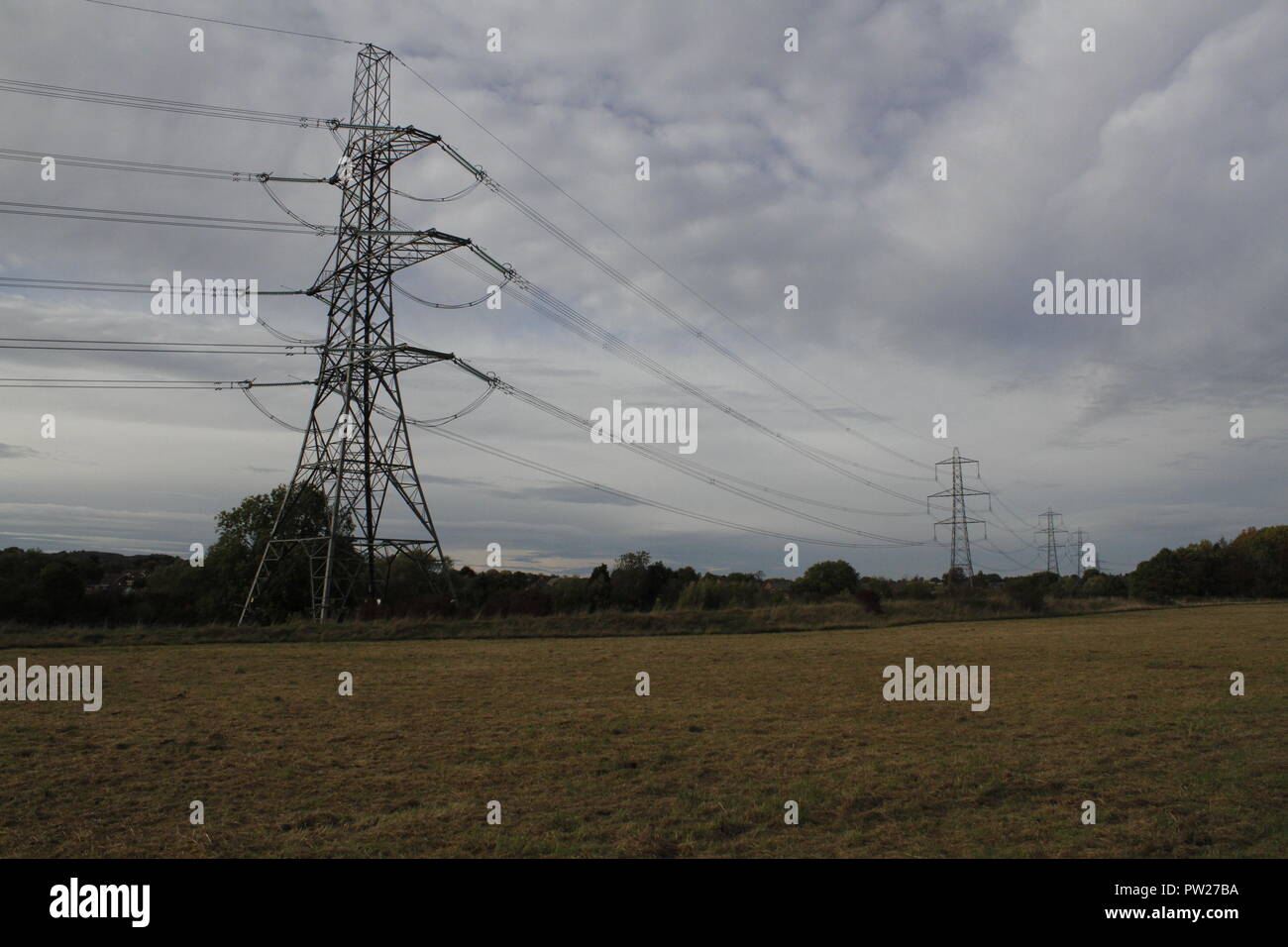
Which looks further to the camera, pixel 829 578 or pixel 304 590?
pixel 829 578

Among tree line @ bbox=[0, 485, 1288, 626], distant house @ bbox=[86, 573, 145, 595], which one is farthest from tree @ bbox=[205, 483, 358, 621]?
distant house @ bbox=[86, 573, 145, 595]

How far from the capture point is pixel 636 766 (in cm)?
935

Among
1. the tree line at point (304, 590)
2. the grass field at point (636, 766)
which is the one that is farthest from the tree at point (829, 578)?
the grass field at point (636, 766)

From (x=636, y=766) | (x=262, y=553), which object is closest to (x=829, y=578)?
(x=262, y=553)

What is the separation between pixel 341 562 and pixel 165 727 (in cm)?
2026

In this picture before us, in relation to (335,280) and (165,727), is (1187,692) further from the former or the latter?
(335,280)

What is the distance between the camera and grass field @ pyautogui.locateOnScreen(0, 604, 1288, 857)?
6.68m

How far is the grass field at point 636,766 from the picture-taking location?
668 centimetres

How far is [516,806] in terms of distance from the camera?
300 inches

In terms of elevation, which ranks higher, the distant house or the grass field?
the grass field

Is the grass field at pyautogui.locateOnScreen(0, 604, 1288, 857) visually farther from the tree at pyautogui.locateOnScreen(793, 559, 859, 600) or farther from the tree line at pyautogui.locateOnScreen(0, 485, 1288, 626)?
the tree at pyautogui.locateOnScreen(793, 559, 859, 600)

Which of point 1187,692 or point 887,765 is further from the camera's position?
point 1187,692

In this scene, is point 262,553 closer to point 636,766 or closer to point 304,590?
point 304,590
